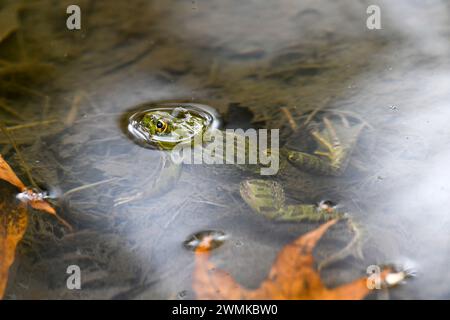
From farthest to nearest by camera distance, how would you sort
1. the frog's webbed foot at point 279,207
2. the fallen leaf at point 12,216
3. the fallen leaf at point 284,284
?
1. the frog's webbed foot at point 279,207
2. the fallen leaf at point 12,216
3. the fallen leaf at point 284,284

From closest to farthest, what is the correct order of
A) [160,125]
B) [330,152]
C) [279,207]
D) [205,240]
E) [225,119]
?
[205,240]
[279,207]
[330,152]
[160,125]
[225,119]

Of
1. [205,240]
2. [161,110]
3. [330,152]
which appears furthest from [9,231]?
[330,152]

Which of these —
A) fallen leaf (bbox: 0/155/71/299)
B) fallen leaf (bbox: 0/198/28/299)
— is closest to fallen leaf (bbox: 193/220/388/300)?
fallen leaf (bbox: 0/155/71/299)

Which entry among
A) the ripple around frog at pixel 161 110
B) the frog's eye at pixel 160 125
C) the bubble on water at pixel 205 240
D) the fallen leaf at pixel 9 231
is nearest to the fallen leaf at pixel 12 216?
the fallen leaf at pixel 9 231

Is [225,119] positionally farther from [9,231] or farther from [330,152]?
[9,231]

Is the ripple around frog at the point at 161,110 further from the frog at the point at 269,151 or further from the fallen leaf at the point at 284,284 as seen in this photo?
the fallen leaf at the point at 284,284

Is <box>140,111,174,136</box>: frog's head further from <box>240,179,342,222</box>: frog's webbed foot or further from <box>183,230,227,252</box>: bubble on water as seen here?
<box>183,230,227,252</box>: bubble on water
